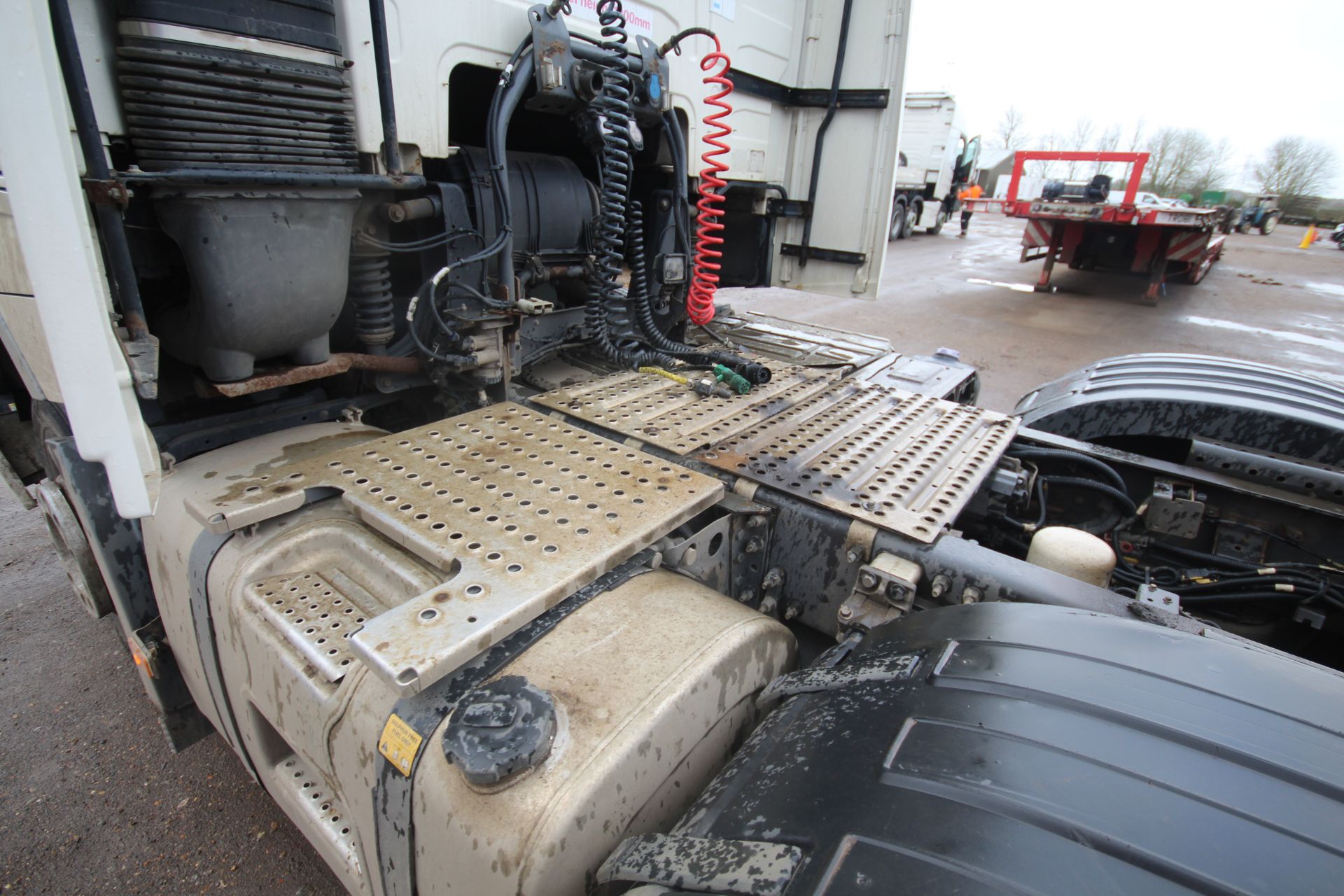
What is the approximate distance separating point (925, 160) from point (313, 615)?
17846mm

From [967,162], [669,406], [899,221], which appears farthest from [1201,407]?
[967,162]

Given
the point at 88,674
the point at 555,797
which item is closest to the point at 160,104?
the point at 555,797

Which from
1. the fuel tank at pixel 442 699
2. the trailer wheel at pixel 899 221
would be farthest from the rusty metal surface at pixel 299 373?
the trailer wheel at pixel 899 221

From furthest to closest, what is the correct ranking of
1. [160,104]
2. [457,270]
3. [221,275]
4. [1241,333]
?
[1241,333] < [457,270] < [221,275] < [160,104]

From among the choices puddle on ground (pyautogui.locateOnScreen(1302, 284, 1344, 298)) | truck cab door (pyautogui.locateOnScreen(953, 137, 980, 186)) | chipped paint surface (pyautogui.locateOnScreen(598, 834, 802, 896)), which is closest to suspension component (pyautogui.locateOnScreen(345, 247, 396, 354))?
chipped paint surface (pyautogui.locateOnScreen(598, 834, 802, 896))

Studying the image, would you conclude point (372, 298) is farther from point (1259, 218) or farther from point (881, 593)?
point (1259, 218)

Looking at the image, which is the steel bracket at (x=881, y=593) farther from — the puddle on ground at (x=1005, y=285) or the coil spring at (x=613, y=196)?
the puddle on ground at (x=1005, y=285)

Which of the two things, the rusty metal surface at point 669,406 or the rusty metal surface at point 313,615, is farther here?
the rusty metal surface at point 669,406

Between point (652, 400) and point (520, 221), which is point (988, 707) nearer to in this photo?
point (652, 400)

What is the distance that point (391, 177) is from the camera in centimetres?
157

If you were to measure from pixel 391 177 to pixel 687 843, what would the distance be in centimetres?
152

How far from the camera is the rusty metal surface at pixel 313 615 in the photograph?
3.37ft

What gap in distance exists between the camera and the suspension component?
1.79m

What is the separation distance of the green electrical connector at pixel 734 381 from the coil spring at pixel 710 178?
60 centimetres
